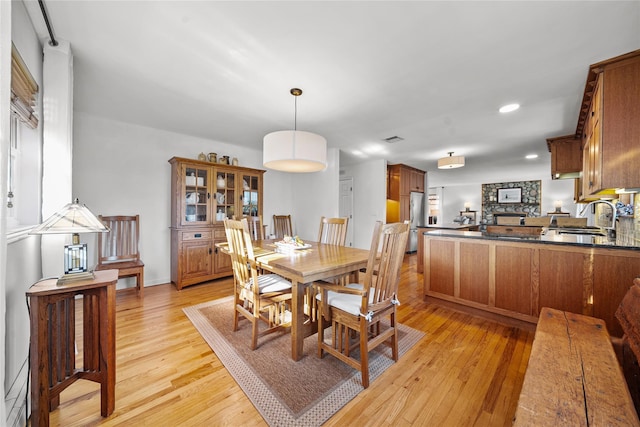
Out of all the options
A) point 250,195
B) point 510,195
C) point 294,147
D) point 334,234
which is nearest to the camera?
point 294,147

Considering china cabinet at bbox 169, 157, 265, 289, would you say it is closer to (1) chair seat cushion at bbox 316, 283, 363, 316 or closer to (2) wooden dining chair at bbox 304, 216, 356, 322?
(2) wooden dining chair at bbox 304, 216, 356, 322

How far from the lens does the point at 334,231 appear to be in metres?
3.02

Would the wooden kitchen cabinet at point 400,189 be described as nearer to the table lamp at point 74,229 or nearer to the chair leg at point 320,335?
the chair leg at point 320,335

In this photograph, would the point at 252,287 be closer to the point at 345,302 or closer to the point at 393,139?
the point at 345,302

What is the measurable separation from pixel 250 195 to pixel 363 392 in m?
3.54

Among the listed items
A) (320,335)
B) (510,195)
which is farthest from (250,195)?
(510,195)

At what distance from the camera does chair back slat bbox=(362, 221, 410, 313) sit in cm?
154

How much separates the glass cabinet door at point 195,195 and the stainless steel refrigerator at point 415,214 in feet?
15.8

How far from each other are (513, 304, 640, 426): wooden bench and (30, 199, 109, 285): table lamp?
6.81 feet

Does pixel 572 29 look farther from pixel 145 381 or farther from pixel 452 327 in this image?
pixel 145 381

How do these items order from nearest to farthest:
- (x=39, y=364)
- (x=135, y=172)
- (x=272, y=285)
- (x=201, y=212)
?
(x=39, y=364)
(x=272, y=285)
(x=135, y=172)
(x=201, y=212)

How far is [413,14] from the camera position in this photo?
5.08 feet

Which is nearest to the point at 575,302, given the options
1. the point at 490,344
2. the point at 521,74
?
the point at 490,344

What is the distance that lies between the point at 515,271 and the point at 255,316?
8.27 ft
